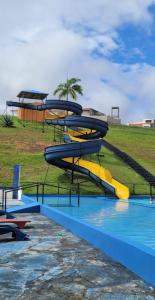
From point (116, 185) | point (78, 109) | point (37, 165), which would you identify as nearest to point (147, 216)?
point (116, 185)

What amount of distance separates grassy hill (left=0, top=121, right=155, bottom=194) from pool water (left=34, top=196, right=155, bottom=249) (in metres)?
4.21

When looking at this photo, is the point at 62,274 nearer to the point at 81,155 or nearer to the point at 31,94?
the point at 81,155

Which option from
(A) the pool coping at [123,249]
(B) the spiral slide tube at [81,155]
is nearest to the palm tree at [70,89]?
(B) the spiral slide tube at [81,155]

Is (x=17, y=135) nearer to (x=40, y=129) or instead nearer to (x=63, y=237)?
(x=40, y=129)

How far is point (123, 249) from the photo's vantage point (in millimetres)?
7852

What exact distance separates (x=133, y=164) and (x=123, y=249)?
32.0m

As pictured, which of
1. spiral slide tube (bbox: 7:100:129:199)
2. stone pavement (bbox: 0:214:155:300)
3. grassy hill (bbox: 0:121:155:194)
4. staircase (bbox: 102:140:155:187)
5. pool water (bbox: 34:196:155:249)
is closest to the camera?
stone pavement (bbox: 0:214:155:300)

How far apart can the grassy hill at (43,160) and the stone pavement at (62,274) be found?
20.1 m

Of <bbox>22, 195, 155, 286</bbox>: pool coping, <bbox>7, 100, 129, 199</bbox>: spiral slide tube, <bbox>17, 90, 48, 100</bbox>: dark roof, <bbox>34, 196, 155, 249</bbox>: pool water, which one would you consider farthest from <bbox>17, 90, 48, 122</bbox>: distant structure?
<bbox>22, 195, 155, 286</bbox>: pool coping

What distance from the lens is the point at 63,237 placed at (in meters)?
10.8

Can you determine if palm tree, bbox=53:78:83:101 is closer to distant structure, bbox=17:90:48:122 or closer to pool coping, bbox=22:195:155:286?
distant structure, bbox=17:90:48:122

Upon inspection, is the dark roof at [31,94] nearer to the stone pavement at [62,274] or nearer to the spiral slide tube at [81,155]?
the spiral slide tube at [81,155]

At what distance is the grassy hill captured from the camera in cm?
3189

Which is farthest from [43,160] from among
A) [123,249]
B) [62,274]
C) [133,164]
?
[62,274]
